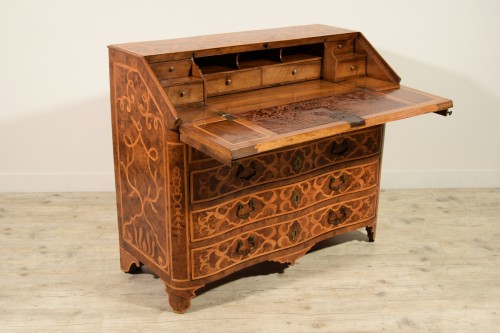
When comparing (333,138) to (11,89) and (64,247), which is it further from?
(11,89)

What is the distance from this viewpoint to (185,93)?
3.29m

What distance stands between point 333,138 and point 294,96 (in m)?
0.30

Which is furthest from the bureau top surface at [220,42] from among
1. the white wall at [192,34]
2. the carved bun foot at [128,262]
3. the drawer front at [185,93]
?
the carved bun foot at [128,262]

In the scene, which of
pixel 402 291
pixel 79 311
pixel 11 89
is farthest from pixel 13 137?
A: pixel 402 291

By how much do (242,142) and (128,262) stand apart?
1.11 metres

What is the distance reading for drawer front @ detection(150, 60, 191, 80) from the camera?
321cm

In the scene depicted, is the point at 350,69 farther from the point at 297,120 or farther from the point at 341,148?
the point at 297,120

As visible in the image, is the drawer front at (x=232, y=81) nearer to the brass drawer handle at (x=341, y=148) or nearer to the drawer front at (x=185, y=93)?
the drawer front at (x=185, y=93)

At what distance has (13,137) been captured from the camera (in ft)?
15.4

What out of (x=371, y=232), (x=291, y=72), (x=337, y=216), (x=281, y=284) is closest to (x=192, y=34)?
(x=291, y=72)

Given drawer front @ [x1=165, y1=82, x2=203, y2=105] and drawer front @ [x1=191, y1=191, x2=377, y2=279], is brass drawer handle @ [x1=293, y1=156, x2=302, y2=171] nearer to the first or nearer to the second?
drawer front @ [x1=191, y1=191, x2=377, y2=279]

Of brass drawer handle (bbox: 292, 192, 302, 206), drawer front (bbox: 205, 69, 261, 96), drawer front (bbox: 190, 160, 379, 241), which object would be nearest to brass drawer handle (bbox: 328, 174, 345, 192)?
drawer front (bbox: 190, 160, 379, 241)

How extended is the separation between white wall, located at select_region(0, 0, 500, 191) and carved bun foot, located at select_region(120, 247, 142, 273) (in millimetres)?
1190

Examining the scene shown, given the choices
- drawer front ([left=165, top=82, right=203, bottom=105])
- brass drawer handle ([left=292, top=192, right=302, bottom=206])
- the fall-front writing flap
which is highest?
drawer front ([left=165, top=82, right=203, bottom=105])
